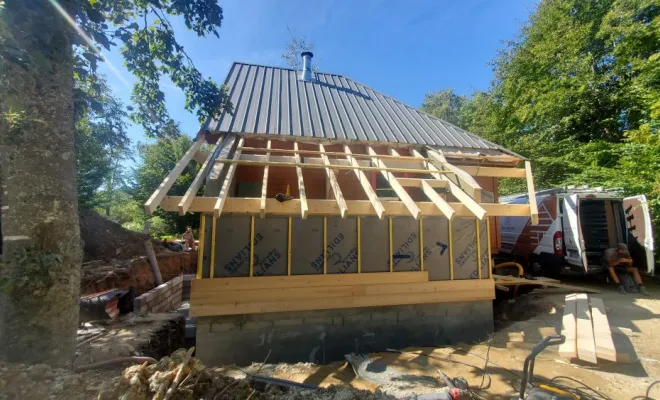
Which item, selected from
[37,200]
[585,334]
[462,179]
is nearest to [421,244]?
[462,179]

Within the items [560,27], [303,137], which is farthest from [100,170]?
[560,27]

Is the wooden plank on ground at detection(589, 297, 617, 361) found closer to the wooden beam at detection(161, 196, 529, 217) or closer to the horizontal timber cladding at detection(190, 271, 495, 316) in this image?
the horizontal timber cladding at detection(190, 271, 495, 316)

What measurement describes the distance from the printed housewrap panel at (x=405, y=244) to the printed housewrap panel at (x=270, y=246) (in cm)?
205

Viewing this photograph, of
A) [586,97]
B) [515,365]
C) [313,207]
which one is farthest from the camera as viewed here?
[586,97]

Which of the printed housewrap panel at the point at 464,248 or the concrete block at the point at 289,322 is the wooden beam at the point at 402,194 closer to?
the printed housewrap panel at the point at 464,248

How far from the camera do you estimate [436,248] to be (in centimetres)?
549

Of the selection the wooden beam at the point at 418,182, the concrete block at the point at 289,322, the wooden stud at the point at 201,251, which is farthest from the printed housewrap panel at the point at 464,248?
the wooden stud at the point at 201,251

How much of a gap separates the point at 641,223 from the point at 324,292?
8365 mm

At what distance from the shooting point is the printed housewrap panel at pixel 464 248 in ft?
18.3

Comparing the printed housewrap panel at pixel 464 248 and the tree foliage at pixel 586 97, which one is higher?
the tree foliage at pixel 586 97

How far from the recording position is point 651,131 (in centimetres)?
867

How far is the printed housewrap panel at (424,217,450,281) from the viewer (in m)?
5.43

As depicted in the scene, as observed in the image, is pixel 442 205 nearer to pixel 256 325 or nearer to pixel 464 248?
pixel 464 248

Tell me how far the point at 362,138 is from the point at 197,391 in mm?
5436
